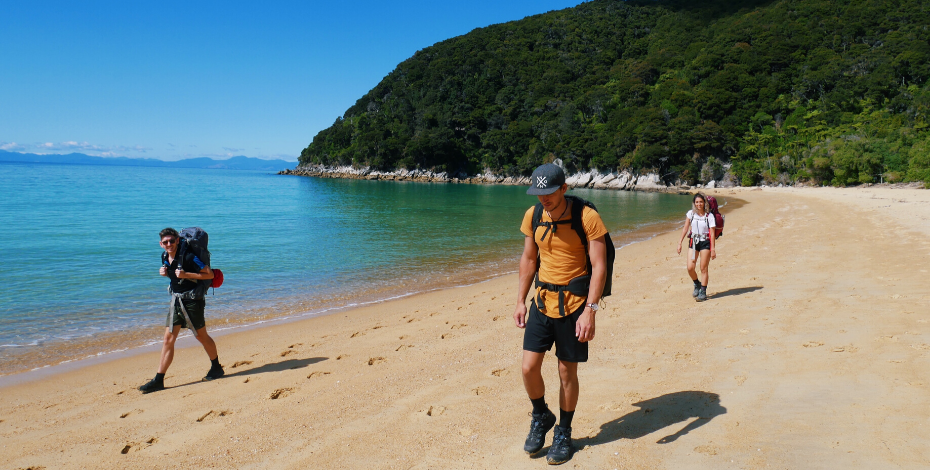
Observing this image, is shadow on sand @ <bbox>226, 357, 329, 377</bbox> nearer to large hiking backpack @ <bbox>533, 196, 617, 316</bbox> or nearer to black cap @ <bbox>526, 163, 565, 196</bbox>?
large hiking backpack @ <bbox>533, 196, 617, 316</bbox>

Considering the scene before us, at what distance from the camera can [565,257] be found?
3.25 metres

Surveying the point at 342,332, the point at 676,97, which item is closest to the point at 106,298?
the point at 342,332

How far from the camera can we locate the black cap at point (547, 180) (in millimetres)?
3088

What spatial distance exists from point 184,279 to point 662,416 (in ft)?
15.6

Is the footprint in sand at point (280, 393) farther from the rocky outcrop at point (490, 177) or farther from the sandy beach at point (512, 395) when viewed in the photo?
the rocky outcrop at point (490, 177)

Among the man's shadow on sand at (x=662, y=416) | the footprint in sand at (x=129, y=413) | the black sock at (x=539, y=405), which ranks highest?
the black sock at (x=539, y=405)

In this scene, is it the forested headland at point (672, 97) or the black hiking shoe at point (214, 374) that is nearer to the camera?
the black hiking shoe at point (214, 374)

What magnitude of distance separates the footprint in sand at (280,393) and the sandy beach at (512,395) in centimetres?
3

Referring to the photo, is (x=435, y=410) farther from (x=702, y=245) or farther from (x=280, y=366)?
(x=702, y=245)

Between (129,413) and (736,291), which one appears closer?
(129,413)

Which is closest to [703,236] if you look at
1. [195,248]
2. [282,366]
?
[282,366]

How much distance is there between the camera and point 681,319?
6.85m

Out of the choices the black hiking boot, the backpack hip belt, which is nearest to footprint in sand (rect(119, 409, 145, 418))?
the backpack hip belt

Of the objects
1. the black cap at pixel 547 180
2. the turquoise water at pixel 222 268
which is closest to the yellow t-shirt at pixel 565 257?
the black cap at pixel 547 180
